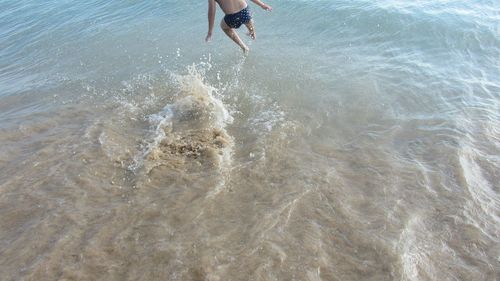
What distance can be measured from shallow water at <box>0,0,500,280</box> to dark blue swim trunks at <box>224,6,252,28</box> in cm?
133

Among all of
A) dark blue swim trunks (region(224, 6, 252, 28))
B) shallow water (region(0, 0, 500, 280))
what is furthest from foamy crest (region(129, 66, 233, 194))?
dark blue swim trunks (region(224, 6, 252, 28))

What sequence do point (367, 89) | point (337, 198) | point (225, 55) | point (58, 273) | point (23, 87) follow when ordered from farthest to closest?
point (225, 55) < point (23, 87) < point (367, 89) < point (337, 198) < point (58, 273)

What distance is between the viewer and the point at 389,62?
9398 millimetres

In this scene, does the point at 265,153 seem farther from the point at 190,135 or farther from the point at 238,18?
the point at 238,18

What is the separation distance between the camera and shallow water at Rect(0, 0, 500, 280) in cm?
449

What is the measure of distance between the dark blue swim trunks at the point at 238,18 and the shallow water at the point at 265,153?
1327 millimetres

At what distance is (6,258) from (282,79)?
6313 millimetres

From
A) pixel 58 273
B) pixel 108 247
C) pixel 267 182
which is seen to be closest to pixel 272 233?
pixel 267 182

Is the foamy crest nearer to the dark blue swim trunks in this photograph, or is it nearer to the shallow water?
the shallow water

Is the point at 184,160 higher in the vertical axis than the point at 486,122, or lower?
higher

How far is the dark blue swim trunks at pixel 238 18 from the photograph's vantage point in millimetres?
8156

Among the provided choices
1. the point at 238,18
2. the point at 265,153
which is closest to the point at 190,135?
the point at 265,153

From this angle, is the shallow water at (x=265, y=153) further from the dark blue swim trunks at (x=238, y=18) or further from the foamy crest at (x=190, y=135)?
the dark blue swim trunks at (x=238, y=18)

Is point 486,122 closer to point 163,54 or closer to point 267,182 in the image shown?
point 267,182
